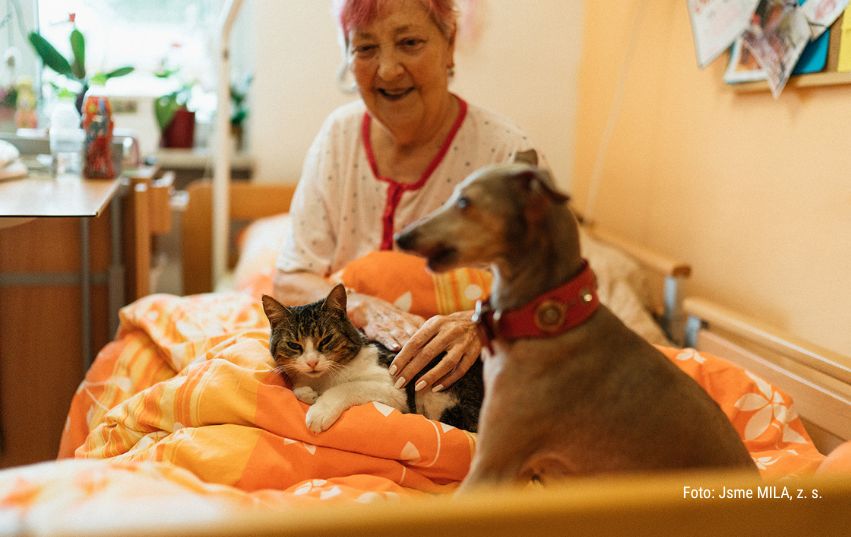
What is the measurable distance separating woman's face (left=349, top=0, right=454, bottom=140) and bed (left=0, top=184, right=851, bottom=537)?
16.8 inches

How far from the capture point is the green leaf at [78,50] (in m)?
2.39

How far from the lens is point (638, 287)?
249 centimetres

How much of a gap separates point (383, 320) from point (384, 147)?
0.55 metres

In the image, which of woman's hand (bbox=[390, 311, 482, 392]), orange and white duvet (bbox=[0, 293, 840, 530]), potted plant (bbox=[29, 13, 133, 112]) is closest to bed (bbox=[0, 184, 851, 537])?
orange and white duvet (bbox=[0, 293, 840, 530])

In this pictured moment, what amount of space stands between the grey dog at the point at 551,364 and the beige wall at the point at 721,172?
112 cm

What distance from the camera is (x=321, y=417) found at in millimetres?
1155

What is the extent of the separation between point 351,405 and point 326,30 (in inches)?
87.7

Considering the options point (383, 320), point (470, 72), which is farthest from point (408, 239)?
point (470, 72)

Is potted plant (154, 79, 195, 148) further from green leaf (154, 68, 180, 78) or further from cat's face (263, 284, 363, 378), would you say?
cat's face (263, 284, 363, 378)

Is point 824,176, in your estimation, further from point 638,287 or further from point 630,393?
point 630,393

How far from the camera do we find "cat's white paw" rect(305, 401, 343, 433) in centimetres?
115

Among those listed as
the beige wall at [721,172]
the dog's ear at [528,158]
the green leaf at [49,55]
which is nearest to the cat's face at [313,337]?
the dog's ear at [528,158]

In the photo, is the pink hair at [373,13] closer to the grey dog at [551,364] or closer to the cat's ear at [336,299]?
the cat's ear at [336,299]

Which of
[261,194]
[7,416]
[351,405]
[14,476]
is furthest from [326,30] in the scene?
[14,476]
